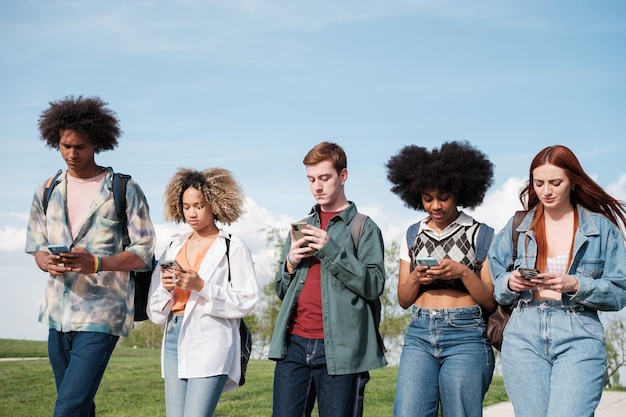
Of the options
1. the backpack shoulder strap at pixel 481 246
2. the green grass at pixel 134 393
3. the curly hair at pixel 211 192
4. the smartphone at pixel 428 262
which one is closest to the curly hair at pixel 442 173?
the backpack shoulder strap at pixel 481 246

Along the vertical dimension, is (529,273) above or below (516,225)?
below

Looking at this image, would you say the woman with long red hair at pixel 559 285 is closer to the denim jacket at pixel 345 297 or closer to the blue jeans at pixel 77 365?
the denim jacket at pixel 345 297

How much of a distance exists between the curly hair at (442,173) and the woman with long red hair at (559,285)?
555 mm

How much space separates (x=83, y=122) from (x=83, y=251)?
1101 millimetres

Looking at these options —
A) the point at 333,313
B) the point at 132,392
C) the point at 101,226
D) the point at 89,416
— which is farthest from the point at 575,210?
the point at 132,392

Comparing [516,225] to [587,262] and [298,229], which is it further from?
[298,229]

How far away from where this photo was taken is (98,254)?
5.88 metres

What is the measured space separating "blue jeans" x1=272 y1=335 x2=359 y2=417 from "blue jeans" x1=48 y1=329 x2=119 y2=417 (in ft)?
4.62

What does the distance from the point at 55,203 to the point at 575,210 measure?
393 cm

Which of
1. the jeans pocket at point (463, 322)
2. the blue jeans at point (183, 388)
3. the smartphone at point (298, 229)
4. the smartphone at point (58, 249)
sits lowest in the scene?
the blue jeans at point (183, 388)

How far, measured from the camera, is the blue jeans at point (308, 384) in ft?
16.9

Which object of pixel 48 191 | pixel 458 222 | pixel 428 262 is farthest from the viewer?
pixel 48 191

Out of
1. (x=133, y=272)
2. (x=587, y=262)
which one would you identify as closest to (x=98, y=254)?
(x=133, y=272)

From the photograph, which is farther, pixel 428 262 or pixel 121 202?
pixel 121 202
